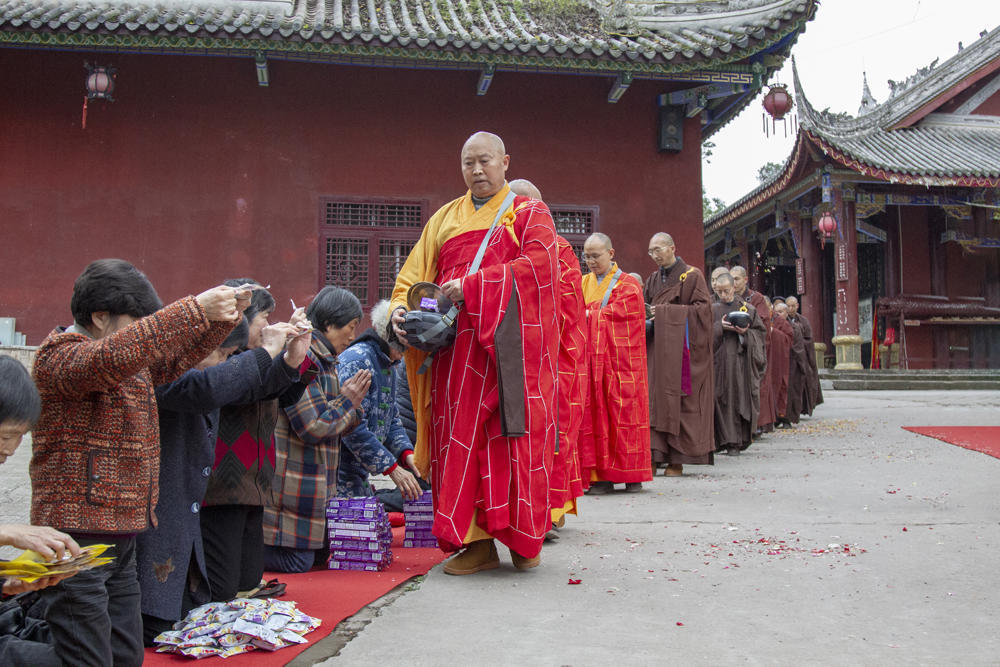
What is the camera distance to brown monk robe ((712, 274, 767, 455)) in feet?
25.5

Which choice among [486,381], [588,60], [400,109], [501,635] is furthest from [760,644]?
[400,109]

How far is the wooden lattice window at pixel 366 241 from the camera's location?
30.0 feet

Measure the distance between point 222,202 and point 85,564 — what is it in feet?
25.6

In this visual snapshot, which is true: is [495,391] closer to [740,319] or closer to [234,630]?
[234,630]

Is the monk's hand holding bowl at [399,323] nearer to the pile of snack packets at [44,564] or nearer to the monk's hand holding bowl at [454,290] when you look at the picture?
the monk's hand holding bowl at [454,290]

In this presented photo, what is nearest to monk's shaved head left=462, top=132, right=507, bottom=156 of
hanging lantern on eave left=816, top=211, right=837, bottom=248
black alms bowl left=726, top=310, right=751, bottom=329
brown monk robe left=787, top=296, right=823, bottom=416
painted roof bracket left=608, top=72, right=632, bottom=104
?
black alms bowl left=726, top=310, right=751, bottom=329

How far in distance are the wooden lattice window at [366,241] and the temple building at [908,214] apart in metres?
8.68

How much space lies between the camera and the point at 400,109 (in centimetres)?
944

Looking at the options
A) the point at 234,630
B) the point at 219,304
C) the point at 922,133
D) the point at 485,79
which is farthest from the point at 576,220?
the point at 922,133

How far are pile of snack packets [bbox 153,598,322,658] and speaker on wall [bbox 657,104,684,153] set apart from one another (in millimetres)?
7847

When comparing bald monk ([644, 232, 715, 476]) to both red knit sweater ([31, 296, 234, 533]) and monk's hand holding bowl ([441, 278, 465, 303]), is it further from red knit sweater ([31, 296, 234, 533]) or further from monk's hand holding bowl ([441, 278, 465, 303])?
red knit sweater ([31, 296, 234, 533])

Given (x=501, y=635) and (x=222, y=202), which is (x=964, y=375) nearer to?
(x=222, y=202)

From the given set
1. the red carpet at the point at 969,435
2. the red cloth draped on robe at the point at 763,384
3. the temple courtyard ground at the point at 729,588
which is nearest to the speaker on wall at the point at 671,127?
the red cloth draped on robe at the point at 763,384

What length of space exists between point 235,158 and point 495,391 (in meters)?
6.64
